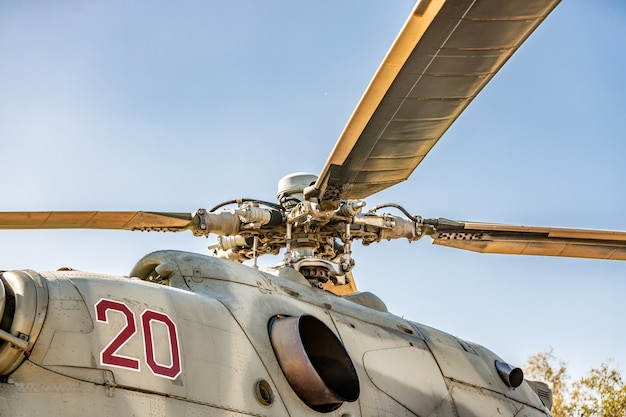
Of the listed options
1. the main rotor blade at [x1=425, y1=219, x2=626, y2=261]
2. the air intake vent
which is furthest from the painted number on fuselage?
the main rotor blade at [x1=425, y1=219, x2=626, y2=261]

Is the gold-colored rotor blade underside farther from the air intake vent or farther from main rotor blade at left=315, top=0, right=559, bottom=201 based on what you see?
the air intake vent

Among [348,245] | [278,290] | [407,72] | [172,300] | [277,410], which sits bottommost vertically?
[277,410]

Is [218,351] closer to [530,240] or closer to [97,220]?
[97,220]

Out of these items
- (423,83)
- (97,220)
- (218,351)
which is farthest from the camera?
(97,220)

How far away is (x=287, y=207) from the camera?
6.96m

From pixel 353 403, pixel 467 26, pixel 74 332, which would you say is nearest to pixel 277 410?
pixel 353 403

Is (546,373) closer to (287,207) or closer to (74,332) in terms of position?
(287,207)

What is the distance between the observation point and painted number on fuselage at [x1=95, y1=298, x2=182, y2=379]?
372cm

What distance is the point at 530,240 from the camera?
7.15 m

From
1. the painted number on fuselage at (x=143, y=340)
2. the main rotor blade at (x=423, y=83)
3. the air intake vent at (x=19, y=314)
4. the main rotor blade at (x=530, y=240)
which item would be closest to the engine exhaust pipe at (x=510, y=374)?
the main rotor blade at (x=530, y=240)

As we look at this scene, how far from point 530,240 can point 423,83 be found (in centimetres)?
328

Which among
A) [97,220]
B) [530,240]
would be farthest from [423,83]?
[530,240]

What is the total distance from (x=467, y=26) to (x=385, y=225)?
132 inches

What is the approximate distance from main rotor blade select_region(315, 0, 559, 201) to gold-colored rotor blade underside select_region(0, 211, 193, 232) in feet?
5.09
